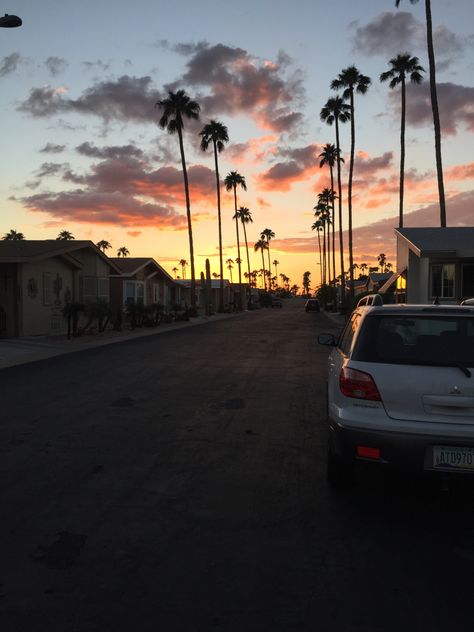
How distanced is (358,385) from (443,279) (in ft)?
77.8

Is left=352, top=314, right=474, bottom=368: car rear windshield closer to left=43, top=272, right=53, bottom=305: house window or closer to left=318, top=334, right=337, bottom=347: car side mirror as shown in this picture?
left=318, top=334, right=337, bottom=347: car side mirror

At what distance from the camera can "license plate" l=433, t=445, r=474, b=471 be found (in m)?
4.16

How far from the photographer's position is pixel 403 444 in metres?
4.22

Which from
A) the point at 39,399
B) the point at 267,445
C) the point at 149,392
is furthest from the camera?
the point at 149,392

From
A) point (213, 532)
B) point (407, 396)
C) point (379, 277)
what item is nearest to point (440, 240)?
point (407, 396)

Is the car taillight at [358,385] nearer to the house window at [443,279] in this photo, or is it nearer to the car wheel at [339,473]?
the car wheel at [339,473]

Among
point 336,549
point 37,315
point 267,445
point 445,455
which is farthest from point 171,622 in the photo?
point 37,315

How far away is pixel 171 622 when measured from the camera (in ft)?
9.77

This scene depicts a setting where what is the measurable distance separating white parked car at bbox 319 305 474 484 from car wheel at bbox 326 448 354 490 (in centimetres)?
23

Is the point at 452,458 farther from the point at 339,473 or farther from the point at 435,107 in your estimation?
the point at 435,107

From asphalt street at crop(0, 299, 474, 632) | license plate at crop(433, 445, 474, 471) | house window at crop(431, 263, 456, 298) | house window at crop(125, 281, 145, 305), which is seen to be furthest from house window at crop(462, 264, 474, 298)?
license plate at crop(433, 445, 474, 471)

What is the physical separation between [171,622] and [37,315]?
2247 centimetres

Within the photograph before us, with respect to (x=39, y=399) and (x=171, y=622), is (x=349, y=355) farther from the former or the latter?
(x=39, y=399)

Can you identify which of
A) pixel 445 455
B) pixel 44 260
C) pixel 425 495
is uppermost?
pixel 44 260
